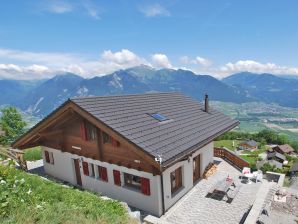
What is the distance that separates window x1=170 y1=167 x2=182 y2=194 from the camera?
45.2ft

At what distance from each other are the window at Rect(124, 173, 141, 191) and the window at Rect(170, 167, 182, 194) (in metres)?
1.82

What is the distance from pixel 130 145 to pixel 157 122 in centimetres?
341

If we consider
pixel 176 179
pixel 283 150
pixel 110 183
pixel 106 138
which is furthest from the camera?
pixel 283 150

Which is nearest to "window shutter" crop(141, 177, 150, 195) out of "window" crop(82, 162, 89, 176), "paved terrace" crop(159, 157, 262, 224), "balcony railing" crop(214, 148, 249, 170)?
"paved terrace" crop(159, 157, 262, 224)

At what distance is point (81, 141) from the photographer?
1564cm

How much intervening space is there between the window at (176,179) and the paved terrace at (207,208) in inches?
27.8

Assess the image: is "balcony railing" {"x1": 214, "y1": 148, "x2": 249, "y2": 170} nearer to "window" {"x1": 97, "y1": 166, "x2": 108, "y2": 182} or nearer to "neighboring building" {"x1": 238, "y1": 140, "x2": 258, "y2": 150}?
"window" {"x1": 97, "y1": 166, "x2": 108, "y2": 182}

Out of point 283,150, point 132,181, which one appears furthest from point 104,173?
point 283,150

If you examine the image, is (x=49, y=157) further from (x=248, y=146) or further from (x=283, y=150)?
(x=283, y=150)

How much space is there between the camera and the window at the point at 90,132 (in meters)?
14.9

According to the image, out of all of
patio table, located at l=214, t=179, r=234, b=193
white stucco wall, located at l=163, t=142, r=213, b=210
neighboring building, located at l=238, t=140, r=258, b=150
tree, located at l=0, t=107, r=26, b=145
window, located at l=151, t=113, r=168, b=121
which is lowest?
neighboring building, located at l=238, t=140, r=258, b=150

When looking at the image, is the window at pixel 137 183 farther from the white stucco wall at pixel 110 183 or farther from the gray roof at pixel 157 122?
the gray roof at pixel 157 122

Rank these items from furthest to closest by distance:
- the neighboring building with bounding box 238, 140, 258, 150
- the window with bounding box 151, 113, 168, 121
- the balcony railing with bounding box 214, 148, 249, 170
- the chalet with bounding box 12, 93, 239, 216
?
the neighboring building with bounding box 238, 140, 258, 150, the balcony railing with bounding box 214, 148, 249, 170, the window with bounding box 151, 113, 168, 121, the chalet with bounding box 12, 93, 239, 216

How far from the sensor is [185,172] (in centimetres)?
1437
